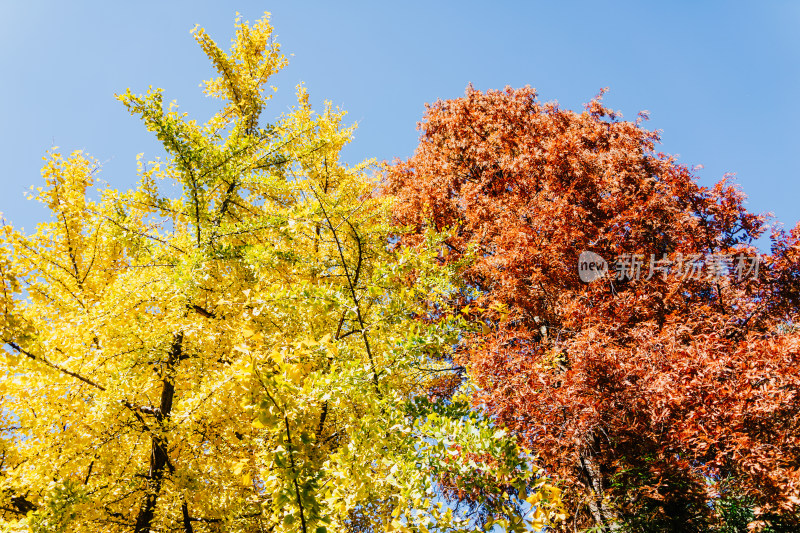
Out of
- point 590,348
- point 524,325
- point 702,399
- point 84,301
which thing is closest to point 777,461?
point 702,399

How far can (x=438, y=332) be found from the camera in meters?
3.45

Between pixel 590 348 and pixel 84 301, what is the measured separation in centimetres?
629

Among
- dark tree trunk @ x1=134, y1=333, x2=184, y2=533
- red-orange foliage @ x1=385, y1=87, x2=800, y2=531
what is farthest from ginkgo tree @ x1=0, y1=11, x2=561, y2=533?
red-orange foliage @ x1=385, y1=87, x2=800, y2=531

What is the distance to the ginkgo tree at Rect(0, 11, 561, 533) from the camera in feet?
8.71

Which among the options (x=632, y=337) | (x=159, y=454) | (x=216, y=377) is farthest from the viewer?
(x=632, y=337)

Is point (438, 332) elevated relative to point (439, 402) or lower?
elevated

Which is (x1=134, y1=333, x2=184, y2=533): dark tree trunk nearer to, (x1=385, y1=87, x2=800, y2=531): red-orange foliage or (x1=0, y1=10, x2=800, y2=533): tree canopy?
(x1=0, y1=10, x2=800, y2=533): tree canopy

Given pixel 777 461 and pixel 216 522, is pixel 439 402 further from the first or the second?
pixel 777 461

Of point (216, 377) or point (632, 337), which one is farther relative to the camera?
point (632, 337)

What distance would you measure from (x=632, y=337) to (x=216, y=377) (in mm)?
5431

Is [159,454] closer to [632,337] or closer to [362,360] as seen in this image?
[362,360]

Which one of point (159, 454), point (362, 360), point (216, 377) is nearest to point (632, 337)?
point (362, 360)

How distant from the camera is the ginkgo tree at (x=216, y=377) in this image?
2654 mm

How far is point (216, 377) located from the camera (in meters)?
3.82
